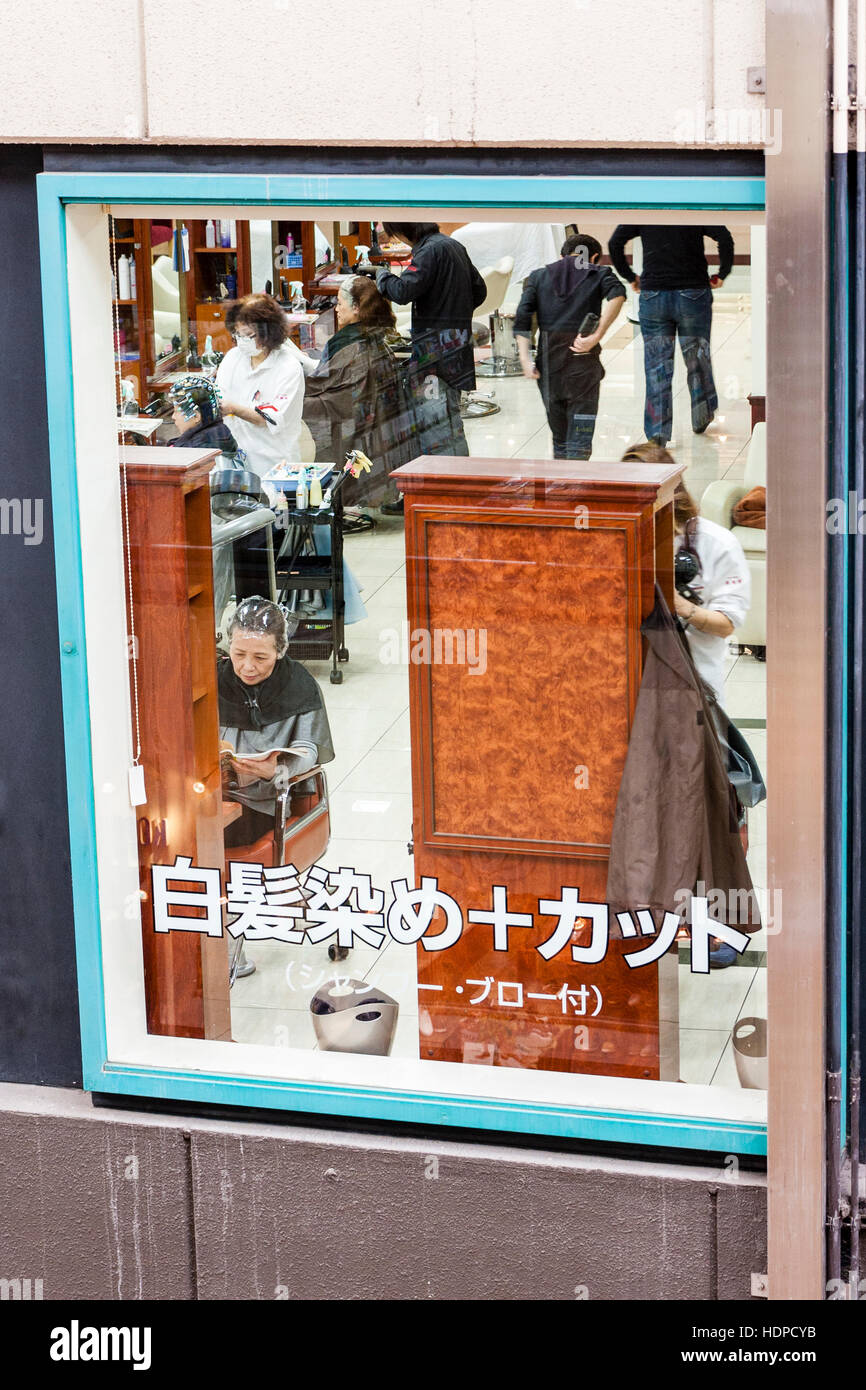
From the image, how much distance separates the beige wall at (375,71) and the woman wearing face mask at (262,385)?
43 cm

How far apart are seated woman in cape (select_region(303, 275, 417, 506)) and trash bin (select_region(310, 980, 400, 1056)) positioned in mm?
1166

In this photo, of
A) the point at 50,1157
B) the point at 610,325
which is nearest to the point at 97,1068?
the point at 50,1157

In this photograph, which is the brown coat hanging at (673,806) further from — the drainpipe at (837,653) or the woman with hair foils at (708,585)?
the drainpipe at (837,653)

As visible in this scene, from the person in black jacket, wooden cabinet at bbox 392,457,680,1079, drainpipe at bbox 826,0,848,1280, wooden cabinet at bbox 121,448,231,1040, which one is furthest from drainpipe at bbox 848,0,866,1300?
wooden cabinet at bbox 121,448,231,1040

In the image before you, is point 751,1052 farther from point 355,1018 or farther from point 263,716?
point 263,716

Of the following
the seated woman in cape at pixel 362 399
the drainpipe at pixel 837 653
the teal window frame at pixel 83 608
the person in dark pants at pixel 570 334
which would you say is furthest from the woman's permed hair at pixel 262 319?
the drainpipe at pixel 837 653

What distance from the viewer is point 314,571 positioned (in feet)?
13.2

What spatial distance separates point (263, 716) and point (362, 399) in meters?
0.80

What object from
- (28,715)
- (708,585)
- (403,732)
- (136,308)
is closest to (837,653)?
(708,585)

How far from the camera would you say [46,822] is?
13.7 ft

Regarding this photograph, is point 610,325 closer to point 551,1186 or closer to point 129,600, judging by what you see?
point 129,600

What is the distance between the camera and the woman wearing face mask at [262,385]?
13.0 feet

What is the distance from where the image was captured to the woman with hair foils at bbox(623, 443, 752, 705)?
12.5 ft

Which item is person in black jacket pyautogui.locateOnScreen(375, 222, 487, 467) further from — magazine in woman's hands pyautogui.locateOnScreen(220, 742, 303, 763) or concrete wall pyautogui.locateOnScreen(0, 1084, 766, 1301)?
concrete wall pyautogui.locateOnScreen(0, 1084, 766, 1301)
